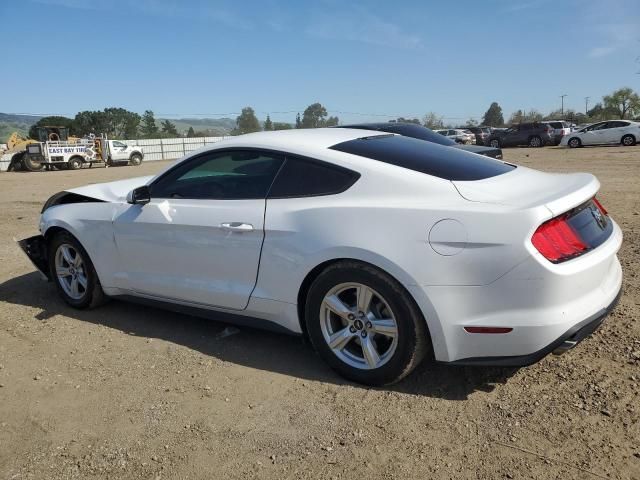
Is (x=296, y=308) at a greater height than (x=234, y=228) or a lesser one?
lesser

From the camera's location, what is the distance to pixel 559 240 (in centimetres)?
285

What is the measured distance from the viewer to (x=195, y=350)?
3.98 m

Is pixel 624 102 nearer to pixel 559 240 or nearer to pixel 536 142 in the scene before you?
pixel 536 142

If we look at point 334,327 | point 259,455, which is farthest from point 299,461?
point 334,327

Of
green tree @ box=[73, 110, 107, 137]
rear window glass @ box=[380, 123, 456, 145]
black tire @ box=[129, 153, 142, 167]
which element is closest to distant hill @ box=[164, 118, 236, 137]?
green tree @ box=[73, 110, 107, 137]

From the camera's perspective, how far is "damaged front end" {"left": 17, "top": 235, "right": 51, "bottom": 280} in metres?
5.12

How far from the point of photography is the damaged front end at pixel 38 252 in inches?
202

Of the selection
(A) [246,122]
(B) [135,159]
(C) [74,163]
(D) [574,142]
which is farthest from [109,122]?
(D) [574,142]

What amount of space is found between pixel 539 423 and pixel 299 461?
1267 mm

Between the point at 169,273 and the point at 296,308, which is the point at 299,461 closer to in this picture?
the point at 296,308

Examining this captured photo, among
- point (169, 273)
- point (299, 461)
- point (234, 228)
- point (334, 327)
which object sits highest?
point (234, 228)

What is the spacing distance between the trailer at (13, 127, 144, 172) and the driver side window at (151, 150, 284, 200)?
2978 cm

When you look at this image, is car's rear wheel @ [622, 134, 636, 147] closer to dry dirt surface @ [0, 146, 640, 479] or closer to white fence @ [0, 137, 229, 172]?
white fence @ [0, 137, 229, 172]

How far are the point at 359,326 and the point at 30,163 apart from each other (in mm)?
32516
